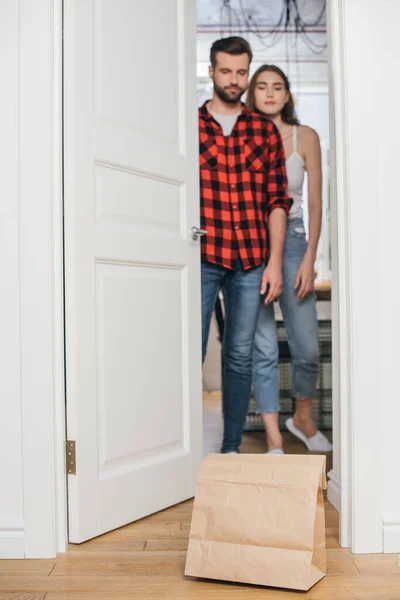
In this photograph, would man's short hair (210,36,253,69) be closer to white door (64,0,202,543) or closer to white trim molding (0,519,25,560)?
white door (64,0,202,543)

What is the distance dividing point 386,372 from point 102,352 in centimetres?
81

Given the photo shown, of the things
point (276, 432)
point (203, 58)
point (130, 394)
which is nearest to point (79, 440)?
point (130, 394)

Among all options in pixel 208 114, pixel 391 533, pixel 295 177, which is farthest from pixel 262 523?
pixel 295 177

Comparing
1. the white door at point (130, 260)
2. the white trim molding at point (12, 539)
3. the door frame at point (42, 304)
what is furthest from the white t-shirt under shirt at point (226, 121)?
the white trim molding at point (12, 539)

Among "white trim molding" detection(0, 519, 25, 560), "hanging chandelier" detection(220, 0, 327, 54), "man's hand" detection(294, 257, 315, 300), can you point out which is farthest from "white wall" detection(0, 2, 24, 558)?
"hanging chandelier" detection(220, 0, 327, 54)

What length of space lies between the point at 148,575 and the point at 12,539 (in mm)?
410

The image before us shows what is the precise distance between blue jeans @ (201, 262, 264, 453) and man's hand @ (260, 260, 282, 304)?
0.07ft

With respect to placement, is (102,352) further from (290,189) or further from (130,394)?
(290,189)

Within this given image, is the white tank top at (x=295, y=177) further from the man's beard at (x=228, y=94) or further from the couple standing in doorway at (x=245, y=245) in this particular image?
the man's beard at (x=228, y=94)

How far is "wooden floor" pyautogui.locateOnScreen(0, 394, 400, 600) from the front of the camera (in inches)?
64.1

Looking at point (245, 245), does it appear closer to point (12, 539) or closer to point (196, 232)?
point (196, 232)

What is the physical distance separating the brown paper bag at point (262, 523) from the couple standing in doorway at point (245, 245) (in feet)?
3.40

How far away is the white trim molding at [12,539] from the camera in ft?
6.25

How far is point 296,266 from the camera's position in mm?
3141
